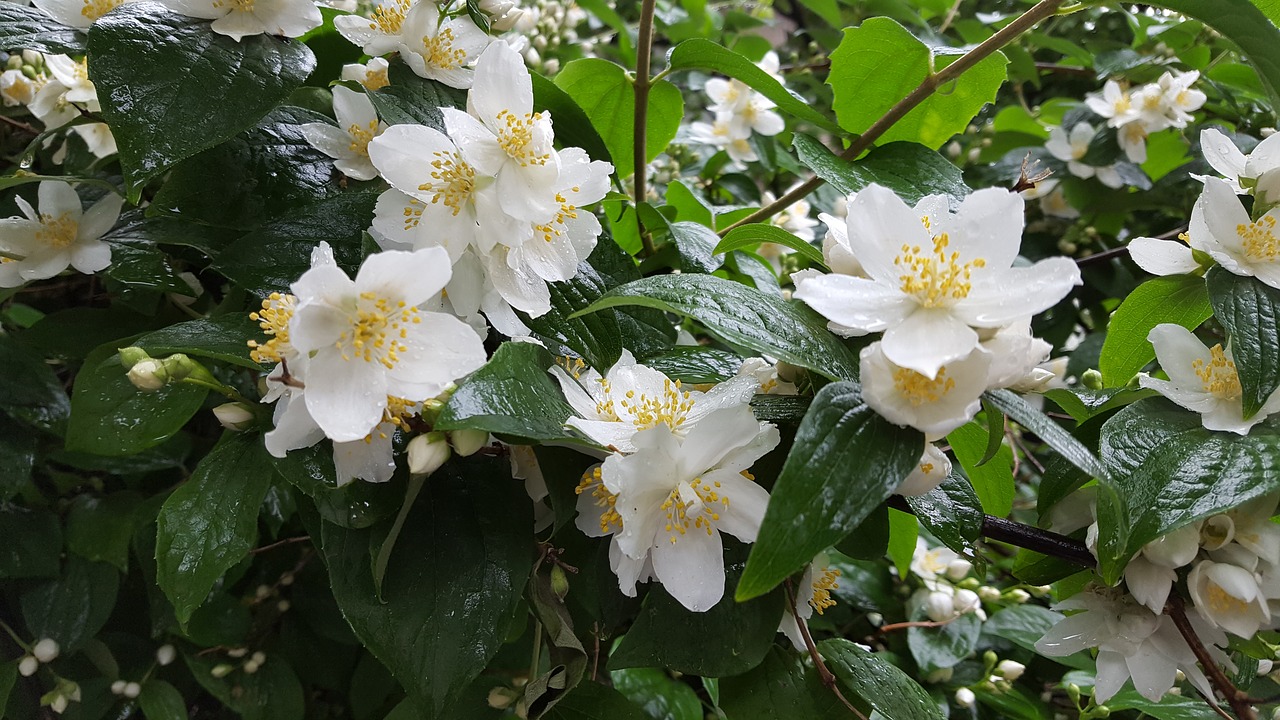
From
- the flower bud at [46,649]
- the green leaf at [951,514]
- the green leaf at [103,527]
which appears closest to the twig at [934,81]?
the green leaf at [951,514]

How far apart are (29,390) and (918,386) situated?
905 mm

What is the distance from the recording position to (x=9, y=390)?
0.82 meters

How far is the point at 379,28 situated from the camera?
74 centimetres

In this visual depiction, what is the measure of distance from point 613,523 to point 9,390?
708 millimetres

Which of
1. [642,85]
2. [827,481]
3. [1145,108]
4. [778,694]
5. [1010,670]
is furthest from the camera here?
[1145,108]

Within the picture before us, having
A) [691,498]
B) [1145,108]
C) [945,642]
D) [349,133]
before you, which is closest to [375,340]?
[691,498]

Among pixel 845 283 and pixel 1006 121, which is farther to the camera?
pixel 1006 121

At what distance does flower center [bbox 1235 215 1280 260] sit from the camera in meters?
0.61

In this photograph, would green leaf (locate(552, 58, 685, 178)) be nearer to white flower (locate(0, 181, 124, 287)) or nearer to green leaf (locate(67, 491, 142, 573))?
white flower (locate(0, 181, 124, 287))

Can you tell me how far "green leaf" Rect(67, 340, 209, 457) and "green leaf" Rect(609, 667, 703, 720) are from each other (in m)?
0.56

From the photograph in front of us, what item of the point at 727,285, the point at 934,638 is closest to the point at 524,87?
the point at 727,285

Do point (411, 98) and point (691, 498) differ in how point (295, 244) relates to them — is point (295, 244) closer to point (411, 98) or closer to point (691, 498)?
point (411, 98)

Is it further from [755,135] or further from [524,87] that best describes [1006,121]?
[524,87]

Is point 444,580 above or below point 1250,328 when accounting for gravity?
below
